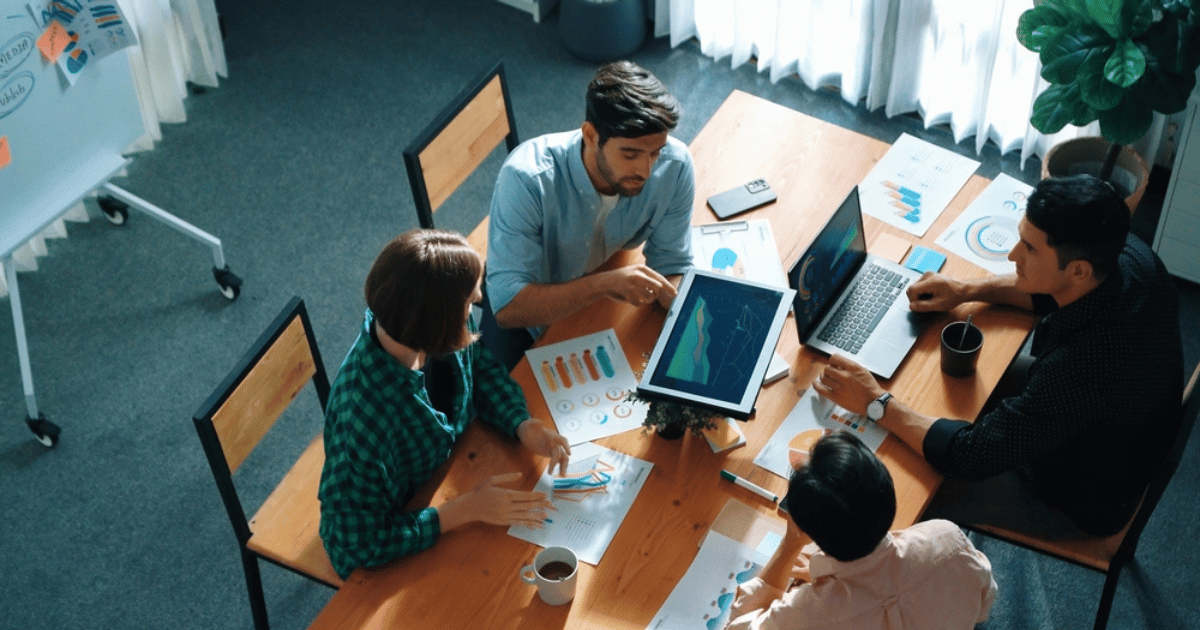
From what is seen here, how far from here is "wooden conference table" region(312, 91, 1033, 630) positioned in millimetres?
2023

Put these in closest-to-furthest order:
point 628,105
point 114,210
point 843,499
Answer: point 843,499, point 628,105, point 114,210

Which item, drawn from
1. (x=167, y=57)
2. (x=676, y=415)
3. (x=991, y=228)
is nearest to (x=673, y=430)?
(x=676, y=415)

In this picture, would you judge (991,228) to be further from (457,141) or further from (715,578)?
(457,141)

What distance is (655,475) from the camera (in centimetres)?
222

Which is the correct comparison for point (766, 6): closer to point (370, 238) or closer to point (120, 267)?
point (370, 238)

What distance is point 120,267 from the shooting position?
373 centimetres

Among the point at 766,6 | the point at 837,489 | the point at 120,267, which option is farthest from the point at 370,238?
the point at 837,489

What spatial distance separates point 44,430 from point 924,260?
244cm

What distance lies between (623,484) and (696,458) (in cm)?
16

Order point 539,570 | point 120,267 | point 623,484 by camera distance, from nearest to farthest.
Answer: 1. point 539,570
2. point 623,484
3. point 120,267

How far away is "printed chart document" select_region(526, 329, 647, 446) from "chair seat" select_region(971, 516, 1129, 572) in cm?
87

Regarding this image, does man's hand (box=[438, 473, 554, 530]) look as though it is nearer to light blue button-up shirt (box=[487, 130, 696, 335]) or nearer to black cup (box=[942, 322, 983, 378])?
light blue button-up shirt (box=[487, 130, 696, 335])

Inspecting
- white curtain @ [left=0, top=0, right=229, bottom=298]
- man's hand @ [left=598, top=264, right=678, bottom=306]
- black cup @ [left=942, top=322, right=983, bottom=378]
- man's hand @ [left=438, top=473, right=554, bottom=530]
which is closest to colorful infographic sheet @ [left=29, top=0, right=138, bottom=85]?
white curtain @ [left=0, top=0, right=229, bottom=298]

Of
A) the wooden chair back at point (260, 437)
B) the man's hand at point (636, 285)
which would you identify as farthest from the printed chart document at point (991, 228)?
the wooden chair back at point (260, 437)
